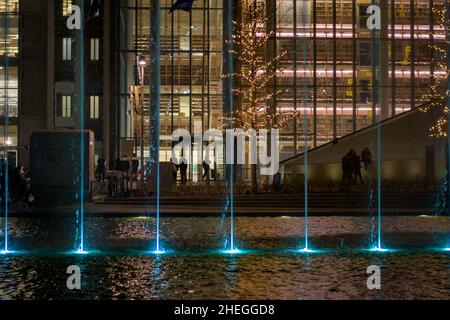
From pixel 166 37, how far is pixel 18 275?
1704 inches

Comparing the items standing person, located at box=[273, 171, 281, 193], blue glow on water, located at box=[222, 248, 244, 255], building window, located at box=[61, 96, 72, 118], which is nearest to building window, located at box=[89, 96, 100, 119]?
Result: building window, located at box=[61, 96, 72, 118]

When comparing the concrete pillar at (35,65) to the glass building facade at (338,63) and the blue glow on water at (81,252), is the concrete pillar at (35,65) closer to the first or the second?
the glass building facade at (338,63)

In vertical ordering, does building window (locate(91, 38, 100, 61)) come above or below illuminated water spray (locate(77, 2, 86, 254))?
above

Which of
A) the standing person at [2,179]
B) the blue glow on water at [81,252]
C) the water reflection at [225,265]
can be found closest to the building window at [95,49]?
the standing person at [2,179]

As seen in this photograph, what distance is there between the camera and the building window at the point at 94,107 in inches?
2293

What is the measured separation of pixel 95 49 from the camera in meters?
59.3

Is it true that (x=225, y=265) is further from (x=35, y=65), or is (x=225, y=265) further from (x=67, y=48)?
(x=67, y=48)

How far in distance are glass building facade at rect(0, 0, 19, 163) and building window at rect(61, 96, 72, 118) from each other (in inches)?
134

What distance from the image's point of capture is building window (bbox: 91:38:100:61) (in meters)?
59.1

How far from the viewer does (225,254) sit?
12984 millimetres

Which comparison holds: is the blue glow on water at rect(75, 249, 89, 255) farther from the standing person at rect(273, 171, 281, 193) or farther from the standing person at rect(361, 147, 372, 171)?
the standing person at rect(361, 147, 372, 171)

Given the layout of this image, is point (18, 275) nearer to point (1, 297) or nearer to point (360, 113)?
point (1, 297)

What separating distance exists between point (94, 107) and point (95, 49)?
15.6 feet

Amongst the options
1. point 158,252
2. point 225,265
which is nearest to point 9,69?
point 158,252
